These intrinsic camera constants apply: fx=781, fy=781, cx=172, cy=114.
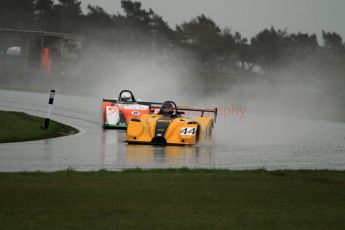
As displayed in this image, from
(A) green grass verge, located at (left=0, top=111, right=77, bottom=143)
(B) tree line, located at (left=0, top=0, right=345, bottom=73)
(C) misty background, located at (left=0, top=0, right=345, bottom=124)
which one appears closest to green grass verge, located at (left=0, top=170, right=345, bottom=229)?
(A) green grass verge, located at (left=0, top=111, right=77, bottom=143)

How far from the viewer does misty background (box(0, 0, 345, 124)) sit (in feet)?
155

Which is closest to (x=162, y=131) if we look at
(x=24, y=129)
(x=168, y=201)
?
(x=24, y=129)

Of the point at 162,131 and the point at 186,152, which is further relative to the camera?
the point at 162,131

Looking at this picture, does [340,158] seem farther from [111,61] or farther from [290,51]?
[111,61]

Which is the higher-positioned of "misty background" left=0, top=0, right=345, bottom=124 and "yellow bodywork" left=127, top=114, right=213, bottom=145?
"misty background" left=0, top=0, right=345, bottom=124

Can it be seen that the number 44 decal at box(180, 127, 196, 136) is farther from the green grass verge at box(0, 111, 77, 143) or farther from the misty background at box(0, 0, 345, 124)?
the misty background at box(0, 0, 345, 124)

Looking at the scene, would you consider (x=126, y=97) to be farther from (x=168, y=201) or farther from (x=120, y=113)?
(x=168, y=201)

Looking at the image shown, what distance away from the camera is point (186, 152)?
17672 millimetres

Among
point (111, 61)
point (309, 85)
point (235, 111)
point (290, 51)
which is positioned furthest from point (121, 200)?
point (111, 61)

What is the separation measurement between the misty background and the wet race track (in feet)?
51.0

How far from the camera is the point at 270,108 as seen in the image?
43.9m

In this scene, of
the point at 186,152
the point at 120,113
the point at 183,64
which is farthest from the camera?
the point at 183,64

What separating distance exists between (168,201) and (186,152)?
26.3ft

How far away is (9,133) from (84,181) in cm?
858
